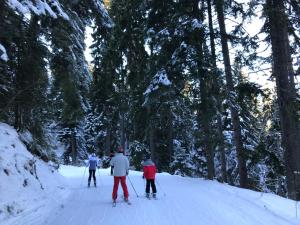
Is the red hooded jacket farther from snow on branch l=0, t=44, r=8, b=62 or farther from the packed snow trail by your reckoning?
snow on branch l=0, t=44, r=8, b=62

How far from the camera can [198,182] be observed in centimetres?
1844

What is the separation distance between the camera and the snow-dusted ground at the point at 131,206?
10438mm

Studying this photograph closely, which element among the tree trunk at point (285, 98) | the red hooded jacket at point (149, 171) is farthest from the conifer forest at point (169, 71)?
the red hooded jacket at point (149, 171)

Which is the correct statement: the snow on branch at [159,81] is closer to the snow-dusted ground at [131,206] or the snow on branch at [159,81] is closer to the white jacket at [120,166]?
the snow-dusted ground at [131,206]

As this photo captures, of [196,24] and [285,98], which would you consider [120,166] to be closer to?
[285,98]

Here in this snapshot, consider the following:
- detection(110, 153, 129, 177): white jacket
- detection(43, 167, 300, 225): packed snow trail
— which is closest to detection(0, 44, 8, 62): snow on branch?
detection(43, 167, 300, 225): packed snow trail

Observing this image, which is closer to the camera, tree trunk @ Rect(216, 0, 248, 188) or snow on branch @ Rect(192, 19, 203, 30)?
tree trunk @ Rect(216, 0, 248, 188)

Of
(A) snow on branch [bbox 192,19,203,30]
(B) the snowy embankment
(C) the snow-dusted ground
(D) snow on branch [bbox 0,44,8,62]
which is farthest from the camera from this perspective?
(A) snow on branch [bbox 192,19,203,30]

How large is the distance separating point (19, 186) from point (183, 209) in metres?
4.85

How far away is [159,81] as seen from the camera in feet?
60.3

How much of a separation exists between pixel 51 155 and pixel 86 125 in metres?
29.0

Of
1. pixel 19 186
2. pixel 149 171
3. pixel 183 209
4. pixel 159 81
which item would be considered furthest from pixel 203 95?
pixel 19 186

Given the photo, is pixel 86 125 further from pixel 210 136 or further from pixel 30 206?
pixel 30 206

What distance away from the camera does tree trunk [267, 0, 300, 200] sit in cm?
1218
